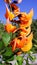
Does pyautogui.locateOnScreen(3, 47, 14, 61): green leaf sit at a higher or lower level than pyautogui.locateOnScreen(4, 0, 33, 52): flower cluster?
lower

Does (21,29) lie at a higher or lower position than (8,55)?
higher

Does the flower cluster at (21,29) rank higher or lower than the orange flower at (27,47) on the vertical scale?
higher

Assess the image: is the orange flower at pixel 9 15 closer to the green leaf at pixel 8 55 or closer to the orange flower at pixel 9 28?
the orange flower at pixel 9 28

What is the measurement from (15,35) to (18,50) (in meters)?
0.07

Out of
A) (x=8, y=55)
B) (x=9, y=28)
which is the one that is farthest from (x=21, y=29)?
(x=8, y=55)

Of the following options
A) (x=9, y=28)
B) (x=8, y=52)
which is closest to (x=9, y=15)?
(x=9, y=28)

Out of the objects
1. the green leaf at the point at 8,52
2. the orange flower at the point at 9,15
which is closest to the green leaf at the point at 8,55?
the green leaf at the point at 8,52

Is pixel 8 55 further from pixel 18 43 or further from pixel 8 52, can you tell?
pixel 18 43

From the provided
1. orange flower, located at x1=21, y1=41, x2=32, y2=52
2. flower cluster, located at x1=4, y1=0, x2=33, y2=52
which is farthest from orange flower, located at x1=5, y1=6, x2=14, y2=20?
orange flower, located at x1=21, y1=41, x2=32, y2=52

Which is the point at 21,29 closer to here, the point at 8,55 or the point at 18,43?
the point at 18,43

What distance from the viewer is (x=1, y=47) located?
3.22 feet

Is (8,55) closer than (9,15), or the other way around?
(9,15)

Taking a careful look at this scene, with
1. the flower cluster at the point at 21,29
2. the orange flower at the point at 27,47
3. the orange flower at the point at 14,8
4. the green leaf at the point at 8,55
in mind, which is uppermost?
the orange flower at the point at 14,8

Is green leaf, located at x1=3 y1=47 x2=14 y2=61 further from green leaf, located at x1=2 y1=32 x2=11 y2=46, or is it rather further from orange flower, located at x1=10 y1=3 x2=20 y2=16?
orange flower, located at x1=10 y1=3 x2=20 y2=16
